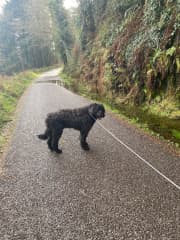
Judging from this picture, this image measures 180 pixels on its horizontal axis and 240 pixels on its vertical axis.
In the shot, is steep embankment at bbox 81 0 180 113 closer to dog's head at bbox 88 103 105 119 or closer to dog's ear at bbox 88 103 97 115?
dog's head at bbox 88 103 105 119

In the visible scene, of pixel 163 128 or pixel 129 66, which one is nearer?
pixel 163 128

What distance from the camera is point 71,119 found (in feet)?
20.1

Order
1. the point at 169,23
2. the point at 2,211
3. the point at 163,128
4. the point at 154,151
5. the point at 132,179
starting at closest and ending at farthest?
the point at 2,211, the point at 132,179, the point at 154,151, the point at 163,128, the point at 169,23

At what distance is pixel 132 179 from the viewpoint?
16.2ft

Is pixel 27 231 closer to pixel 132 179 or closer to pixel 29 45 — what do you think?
pixel 132 179

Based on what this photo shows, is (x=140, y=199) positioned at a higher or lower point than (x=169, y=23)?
lower

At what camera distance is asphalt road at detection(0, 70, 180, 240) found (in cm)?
358

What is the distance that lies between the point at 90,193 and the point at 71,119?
2172 mm

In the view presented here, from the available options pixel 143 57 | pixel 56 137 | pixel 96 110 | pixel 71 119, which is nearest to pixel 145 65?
pixel 143 57

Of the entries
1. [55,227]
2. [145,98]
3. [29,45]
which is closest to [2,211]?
[55,227]

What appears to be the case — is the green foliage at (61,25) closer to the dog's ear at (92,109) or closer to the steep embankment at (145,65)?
the steep embankment at (145,65)

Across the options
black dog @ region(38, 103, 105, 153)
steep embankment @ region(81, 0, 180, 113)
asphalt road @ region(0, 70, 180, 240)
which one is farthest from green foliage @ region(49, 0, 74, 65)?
asphalt road @ region(0, 70, 180, 240)

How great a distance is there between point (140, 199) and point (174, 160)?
1.89m

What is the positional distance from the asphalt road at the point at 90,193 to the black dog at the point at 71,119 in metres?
0.60
